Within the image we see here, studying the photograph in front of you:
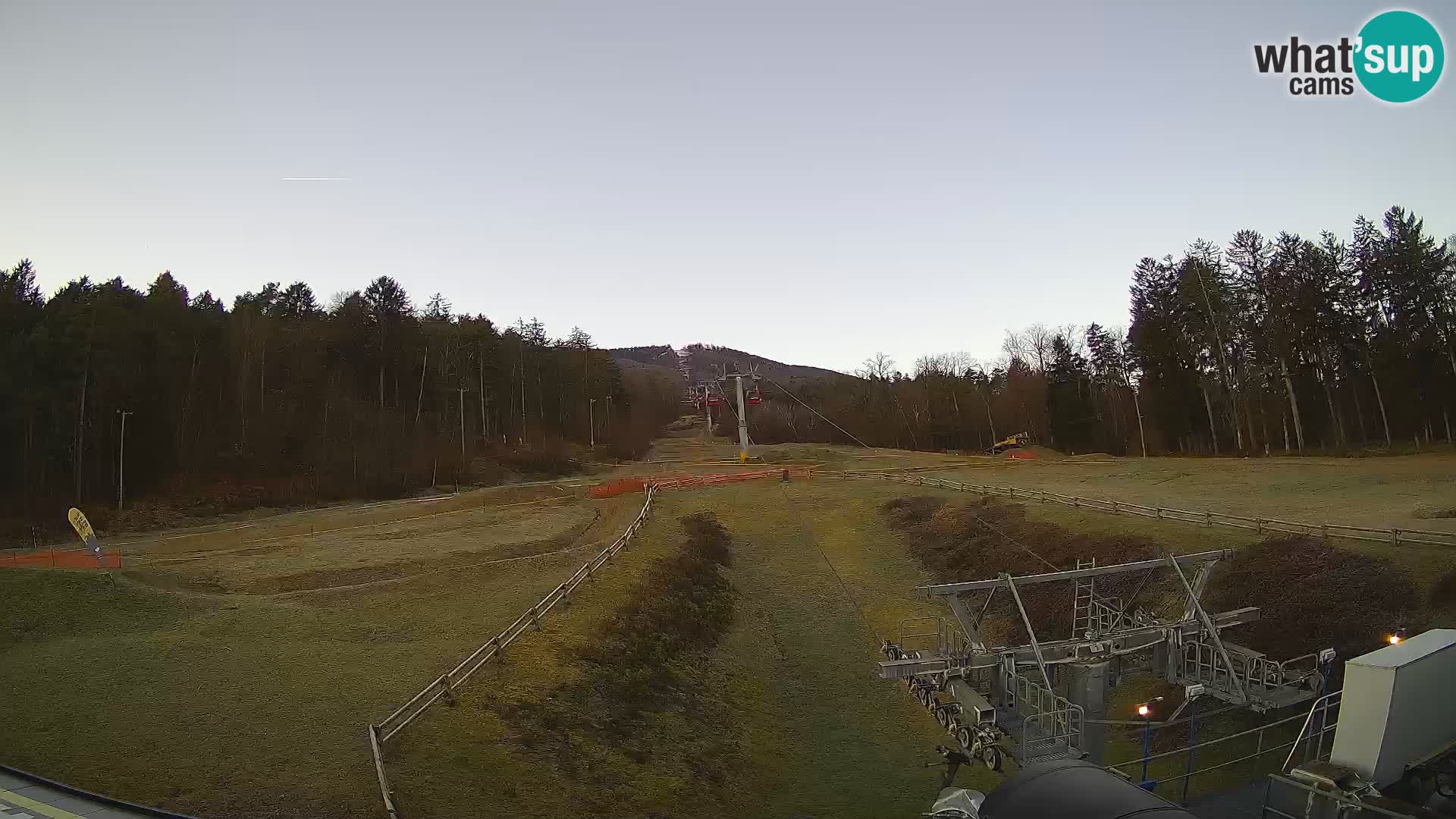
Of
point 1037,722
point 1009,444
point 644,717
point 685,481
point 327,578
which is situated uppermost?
point 1009,444

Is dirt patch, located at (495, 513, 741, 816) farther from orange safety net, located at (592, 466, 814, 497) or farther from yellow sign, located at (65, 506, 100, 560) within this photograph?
orange safety net, located at (592, 466, 814, 497)

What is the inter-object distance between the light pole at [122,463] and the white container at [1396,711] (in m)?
60.1

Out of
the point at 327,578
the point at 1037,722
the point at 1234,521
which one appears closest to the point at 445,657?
the point at 327,578

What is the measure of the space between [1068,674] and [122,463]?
196 feet

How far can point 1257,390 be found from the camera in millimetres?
63906

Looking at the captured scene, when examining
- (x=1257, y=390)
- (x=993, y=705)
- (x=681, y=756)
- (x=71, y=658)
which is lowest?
(x=681, y=756)

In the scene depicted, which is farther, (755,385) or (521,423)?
(521,423)

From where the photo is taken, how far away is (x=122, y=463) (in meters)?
51.3

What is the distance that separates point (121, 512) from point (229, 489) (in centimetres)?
730

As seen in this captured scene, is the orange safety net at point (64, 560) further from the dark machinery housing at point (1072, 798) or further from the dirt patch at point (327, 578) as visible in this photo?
the dark machinery housing at point (1072, 798)

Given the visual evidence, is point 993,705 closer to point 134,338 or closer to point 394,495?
point 394,495

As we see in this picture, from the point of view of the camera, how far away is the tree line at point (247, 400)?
159 ft

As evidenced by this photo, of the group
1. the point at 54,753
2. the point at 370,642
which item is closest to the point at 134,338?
the point at 370,642

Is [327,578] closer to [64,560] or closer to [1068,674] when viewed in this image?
[64,560]
